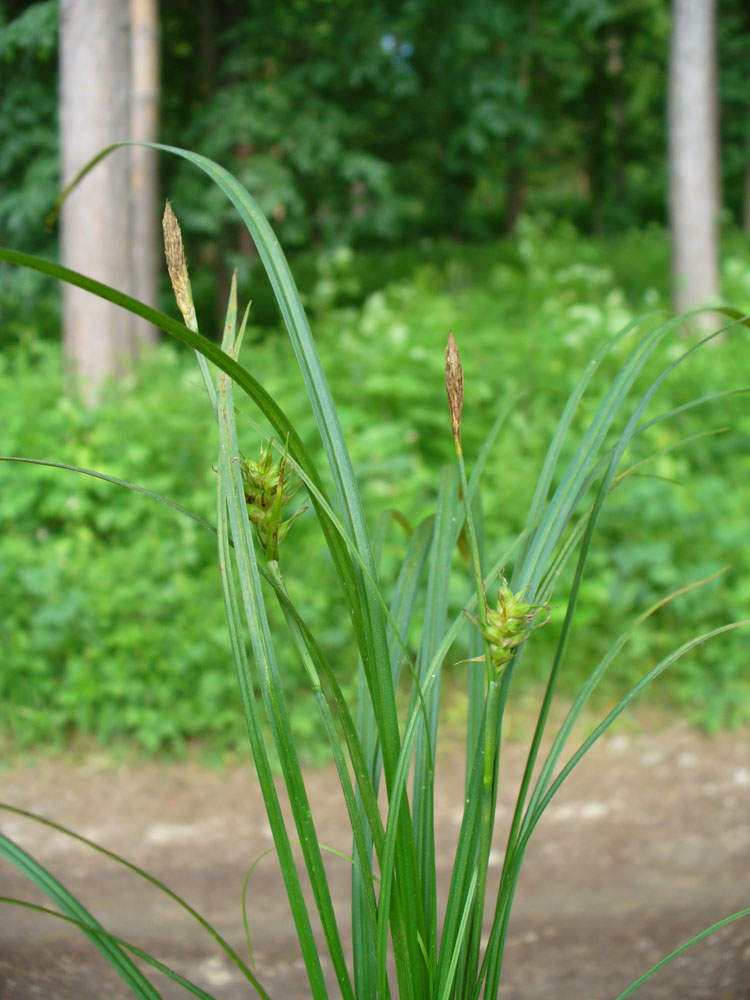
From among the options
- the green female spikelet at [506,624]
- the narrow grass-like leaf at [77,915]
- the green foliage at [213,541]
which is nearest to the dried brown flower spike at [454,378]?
the green female spikelet at [506,624]

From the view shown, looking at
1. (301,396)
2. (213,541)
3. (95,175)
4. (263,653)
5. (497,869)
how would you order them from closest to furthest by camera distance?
(263,653) < (497,869) < (213,541) < (301,396) < (95,175)

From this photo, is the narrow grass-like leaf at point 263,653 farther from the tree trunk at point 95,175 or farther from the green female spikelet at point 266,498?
the tree trunk at point 95,175

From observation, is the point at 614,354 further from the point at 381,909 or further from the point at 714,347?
the point at 381,909

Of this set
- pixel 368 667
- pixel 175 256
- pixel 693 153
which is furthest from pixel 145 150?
pixel 368 667

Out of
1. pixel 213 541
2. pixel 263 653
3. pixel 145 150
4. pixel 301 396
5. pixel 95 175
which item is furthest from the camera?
pixel 145 150

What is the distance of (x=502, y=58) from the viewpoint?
23.5ft

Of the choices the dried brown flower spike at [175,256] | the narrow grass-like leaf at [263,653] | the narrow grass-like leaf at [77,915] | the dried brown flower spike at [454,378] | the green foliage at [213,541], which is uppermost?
the green foliage at [213,541]

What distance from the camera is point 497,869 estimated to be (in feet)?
7.95

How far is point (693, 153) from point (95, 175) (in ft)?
12.1

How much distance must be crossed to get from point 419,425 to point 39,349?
74.6 inches

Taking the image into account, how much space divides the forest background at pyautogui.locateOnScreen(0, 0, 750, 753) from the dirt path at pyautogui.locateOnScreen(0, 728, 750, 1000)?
21 cm

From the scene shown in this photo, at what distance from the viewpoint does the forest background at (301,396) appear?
10.3 ft

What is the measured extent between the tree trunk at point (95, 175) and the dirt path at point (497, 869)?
7.04 ft

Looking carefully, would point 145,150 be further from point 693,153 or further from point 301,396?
point 693,153
